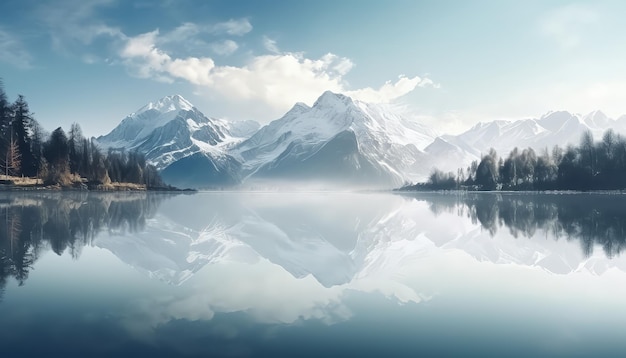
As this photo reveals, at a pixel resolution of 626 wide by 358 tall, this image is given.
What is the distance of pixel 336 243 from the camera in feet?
83.2

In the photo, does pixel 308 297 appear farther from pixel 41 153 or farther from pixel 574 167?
pixel 574 167

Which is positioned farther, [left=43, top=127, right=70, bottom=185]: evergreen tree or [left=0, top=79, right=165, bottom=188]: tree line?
[left=43, top=127, right=70, bottom=185]: evergreen tree

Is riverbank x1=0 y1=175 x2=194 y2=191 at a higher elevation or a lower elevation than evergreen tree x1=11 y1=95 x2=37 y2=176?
lower

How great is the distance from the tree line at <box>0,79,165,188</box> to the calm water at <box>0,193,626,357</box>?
99370mm

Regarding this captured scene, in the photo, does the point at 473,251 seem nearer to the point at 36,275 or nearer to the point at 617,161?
the point at 36,275

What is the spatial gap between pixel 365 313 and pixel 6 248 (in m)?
17.5

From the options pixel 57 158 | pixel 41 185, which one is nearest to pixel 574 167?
pixel 57 158

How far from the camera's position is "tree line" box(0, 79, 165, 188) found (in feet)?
348

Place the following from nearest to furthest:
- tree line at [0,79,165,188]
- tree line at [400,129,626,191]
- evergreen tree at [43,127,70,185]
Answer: tree line at [0,79,165,188]
evergreen tree at [43,127,70,185]
tree line at [400,129,626,191]

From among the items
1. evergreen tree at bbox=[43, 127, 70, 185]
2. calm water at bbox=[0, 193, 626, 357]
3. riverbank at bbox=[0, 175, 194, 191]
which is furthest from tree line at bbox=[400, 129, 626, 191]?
evergreen tree at bbox=[43, 127, 70, 185]

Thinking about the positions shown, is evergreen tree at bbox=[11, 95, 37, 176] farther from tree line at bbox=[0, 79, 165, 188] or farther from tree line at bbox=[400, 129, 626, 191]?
tree line at bbox=[400, 129, 626, 191]

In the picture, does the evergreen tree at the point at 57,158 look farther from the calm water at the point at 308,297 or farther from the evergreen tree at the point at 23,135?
the calm water at the point at 308,297

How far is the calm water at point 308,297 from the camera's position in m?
8.99

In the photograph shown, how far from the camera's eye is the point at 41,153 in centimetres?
11662
